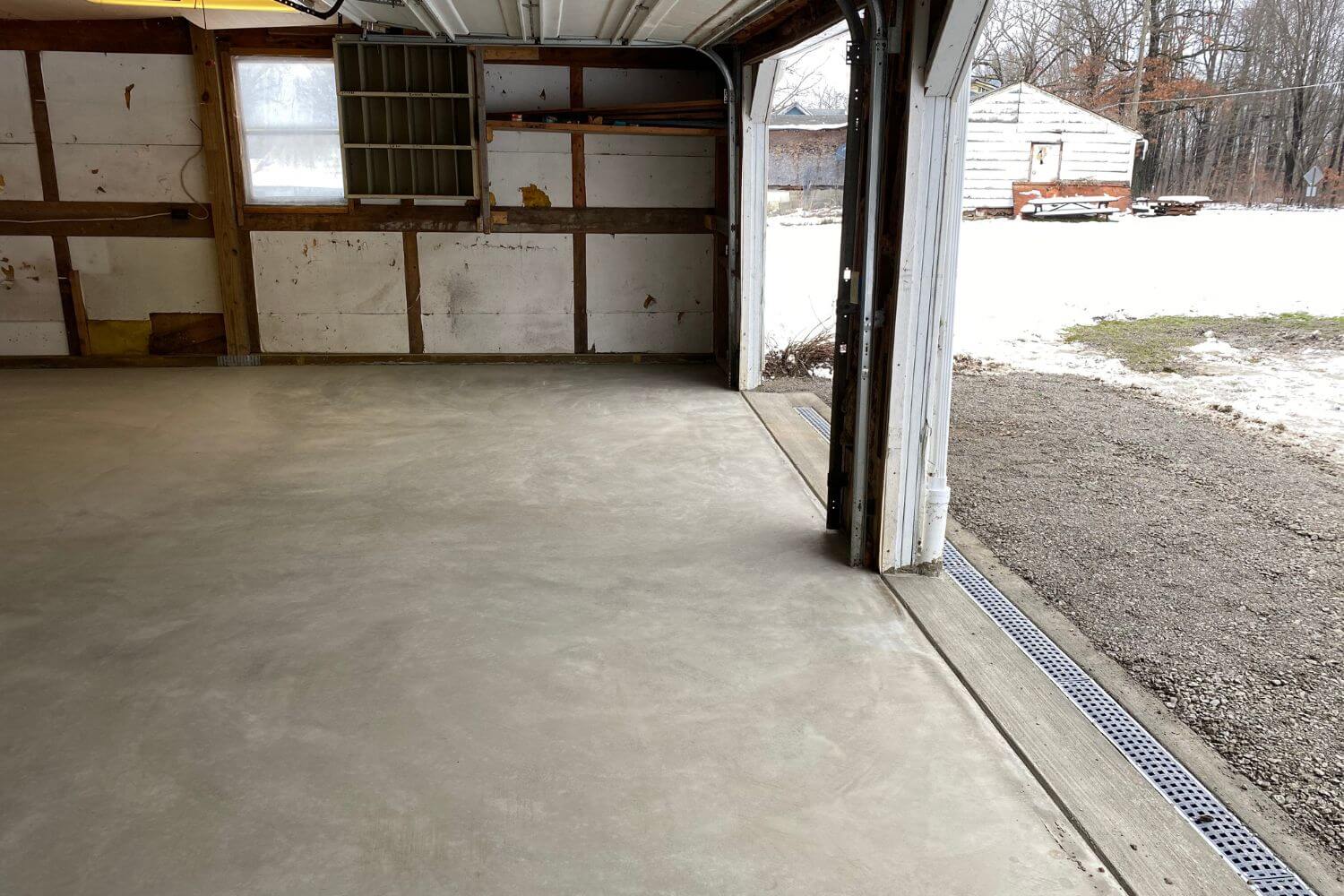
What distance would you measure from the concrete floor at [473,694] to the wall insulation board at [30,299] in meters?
3.24

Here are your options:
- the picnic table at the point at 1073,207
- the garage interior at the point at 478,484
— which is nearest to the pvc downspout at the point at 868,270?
the garage interior at the point at 478,484

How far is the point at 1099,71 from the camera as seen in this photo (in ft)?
45.0

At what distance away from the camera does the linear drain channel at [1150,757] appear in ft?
7.00

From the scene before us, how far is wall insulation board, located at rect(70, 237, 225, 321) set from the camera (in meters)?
7.69

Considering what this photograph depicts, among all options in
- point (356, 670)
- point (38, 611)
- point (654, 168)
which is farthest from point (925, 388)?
point (654, 168)

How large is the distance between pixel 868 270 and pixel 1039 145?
12.1 m

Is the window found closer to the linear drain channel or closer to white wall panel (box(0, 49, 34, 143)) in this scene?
white wall panel (box(0, 49, 34, 143))

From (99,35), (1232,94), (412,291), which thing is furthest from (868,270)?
(1232,94)

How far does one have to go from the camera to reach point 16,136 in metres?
7.39

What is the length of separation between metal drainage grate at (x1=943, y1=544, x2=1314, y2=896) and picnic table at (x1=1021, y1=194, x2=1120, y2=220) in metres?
12.4

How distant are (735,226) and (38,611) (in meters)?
4.93

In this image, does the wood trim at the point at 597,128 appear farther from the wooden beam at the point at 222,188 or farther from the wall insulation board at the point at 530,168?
the wooden beam at the point at 222,188

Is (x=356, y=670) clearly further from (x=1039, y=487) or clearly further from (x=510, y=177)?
(x=510, y=177)

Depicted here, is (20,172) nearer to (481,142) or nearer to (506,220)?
(481,142)
